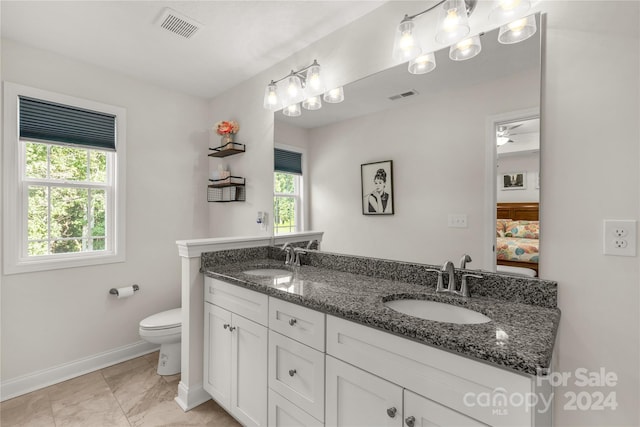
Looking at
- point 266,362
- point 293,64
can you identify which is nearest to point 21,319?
point 266,362

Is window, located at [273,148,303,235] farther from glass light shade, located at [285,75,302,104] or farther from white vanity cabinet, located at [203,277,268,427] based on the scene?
white vanity cabinet, located at [203,277,268,427]

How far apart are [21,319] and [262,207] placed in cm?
190

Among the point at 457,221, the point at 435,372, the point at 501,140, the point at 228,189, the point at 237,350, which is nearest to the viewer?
the point at 435,372

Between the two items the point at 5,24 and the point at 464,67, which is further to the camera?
the point at 5,24

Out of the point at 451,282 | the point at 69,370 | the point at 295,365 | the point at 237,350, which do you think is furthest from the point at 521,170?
the point at 69,370

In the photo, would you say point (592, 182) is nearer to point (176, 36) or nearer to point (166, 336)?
point (176, 36)

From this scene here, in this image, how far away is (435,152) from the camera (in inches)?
60.0

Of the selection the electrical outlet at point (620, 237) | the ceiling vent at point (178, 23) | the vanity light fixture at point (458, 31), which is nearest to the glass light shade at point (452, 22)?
the vanity light fixture at point (458, 31)

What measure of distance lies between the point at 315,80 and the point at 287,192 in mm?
823

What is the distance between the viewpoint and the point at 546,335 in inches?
35.9

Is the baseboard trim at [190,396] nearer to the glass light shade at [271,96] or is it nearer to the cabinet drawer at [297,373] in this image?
the cabinet drawer at [297,373]

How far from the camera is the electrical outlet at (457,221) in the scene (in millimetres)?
1431

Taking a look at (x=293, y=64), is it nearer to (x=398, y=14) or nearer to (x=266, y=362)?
(x=398, y=14)

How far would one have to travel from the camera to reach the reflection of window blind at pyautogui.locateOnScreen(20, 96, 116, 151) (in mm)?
2176
